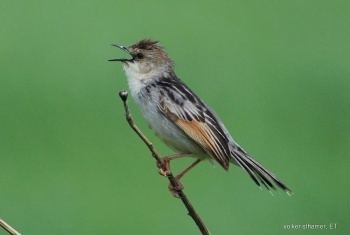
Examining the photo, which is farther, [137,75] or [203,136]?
[137,75]

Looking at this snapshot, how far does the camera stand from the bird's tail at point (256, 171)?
22.6 ft

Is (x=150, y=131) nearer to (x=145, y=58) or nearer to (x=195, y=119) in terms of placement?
(x=145, y=58)

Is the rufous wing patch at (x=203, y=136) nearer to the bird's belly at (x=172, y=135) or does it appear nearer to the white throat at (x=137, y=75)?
the bird's belly at (x=172, y=135)

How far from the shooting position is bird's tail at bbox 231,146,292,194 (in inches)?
271

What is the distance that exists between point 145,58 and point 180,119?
657mm

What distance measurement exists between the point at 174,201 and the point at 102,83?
2472mm

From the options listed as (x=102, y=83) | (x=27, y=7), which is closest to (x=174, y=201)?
(x=102, y=83)

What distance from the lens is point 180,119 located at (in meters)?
7.19

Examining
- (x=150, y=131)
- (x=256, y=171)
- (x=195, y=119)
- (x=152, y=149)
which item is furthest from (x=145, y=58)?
(x=150, y=131)

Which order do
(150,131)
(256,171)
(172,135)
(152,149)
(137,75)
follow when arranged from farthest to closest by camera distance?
(150,131) → (137,75) → (172,135) → (256,171) → (152,149)

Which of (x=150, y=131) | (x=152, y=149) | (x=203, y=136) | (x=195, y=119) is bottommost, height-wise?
(x=150, y=131)

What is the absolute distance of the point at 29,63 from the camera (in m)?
13.5

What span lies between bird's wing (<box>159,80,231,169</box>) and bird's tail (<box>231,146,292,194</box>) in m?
0.11

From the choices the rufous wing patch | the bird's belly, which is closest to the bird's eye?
the bird's belly
